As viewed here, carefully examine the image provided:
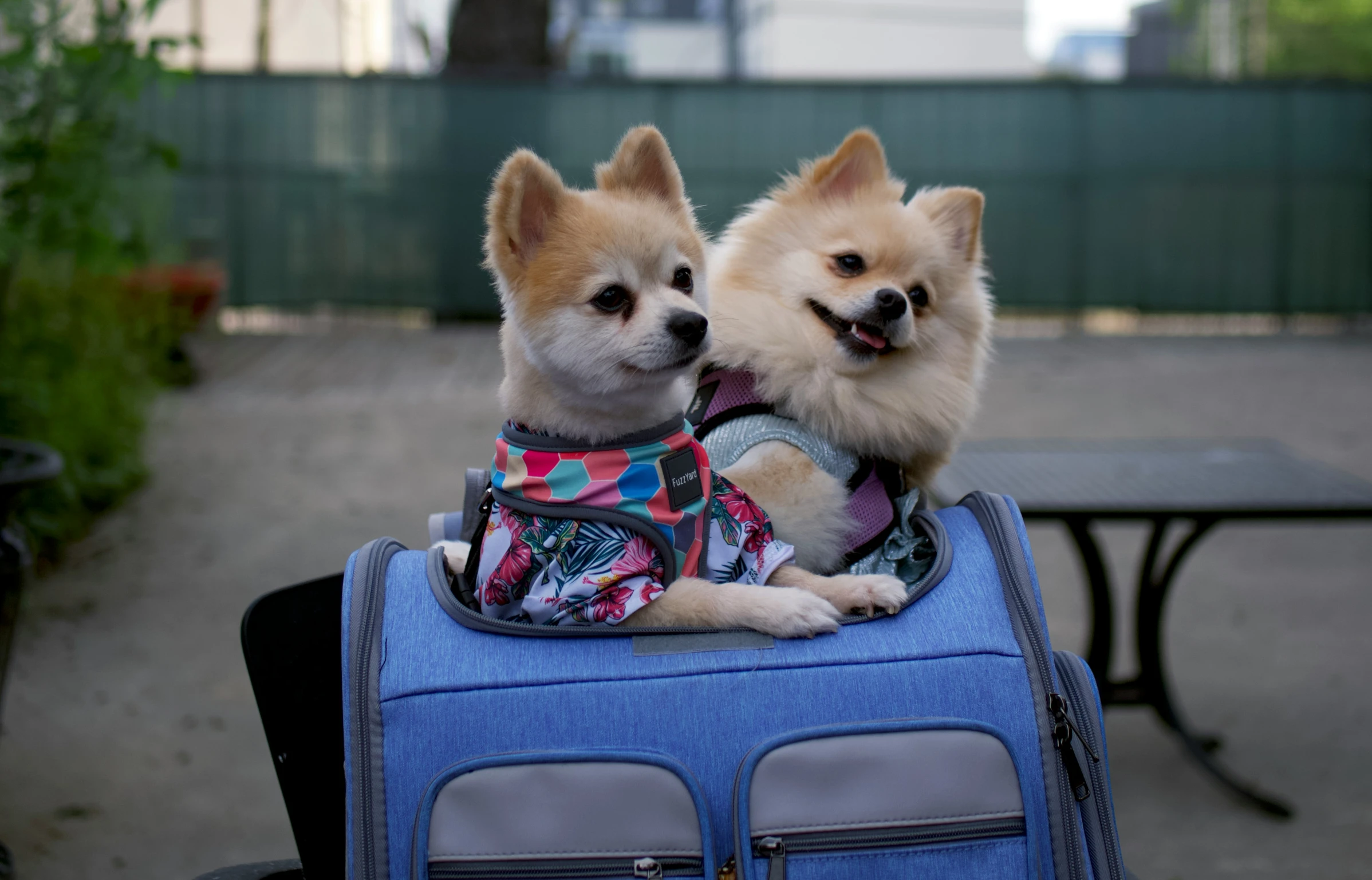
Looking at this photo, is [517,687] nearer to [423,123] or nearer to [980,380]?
[980,380]

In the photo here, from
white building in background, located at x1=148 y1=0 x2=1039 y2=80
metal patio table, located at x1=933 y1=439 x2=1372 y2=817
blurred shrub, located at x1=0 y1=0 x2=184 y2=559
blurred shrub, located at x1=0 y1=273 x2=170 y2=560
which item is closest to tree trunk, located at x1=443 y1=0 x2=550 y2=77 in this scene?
white building in background, located at x1=148 y1=0 x2=1039 y2=80

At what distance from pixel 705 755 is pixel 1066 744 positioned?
0.50 meters

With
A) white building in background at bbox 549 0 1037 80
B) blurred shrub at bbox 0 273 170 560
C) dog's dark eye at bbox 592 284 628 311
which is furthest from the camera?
white building in background at bbox 549 0 1037 80

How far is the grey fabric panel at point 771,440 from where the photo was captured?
6.35 feet

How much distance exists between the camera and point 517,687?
Result: 4.90ft

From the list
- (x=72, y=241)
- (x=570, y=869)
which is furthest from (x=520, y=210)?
(x=72, y=241)

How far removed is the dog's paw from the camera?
62.8 inches

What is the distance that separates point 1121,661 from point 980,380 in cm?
284

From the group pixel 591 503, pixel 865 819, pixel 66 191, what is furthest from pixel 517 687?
pixel 66 191

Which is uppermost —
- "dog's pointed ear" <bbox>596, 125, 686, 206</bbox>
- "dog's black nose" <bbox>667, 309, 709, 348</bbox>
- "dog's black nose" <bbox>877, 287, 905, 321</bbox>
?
"dog's pointed ear" <bbox>596, 125, 686, 206</bbox>

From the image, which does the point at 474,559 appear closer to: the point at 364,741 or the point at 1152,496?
the point at 364,741

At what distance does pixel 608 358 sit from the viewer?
1.65 meters

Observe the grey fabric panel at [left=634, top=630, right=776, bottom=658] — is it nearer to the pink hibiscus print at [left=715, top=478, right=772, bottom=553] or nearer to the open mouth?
the pink hibiscus print at [left=715, top=478, right=772, bottom=553]

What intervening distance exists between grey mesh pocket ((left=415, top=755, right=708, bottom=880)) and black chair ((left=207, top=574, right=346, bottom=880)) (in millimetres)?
308
